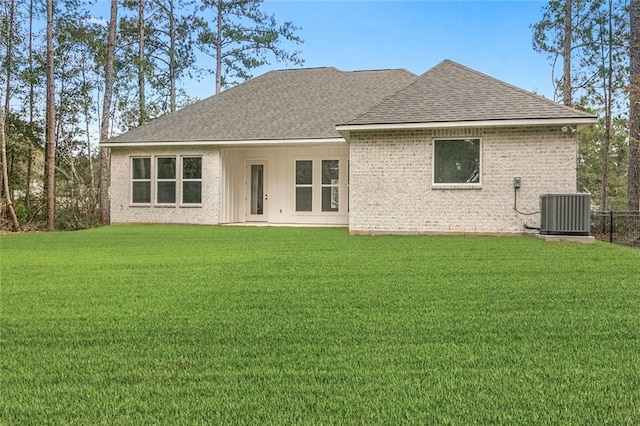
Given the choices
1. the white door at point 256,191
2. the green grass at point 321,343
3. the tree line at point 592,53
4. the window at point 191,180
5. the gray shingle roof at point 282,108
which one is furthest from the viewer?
the tree line at point 592,53

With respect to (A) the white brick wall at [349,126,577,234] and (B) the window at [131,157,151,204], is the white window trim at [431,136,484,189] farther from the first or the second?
(B) the window at [131,157,151,204]

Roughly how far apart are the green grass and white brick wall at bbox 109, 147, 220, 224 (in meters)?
8.71

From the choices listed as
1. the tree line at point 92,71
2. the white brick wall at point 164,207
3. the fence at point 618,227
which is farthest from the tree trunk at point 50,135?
the fence at point 618,227

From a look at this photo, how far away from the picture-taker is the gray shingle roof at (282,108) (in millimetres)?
15430

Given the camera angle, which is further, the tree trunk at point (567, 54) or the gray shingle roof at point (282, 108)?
the tree trunk at point (567, 54)

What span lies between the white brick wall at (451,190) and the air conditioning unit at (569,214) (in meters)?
0.87

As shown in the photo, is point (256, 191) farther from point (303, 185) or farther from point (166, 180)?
point (166, 180)

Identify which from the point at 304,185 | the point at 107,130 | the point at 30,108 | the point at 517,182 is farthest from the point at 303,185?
the point at 30,108

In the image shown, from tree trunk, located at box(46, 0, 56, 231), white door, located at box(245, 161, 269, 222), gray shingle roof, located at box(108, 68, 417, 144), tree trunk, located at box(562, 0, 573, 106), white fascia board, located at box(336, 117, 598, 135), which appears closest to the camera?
white fascia board, located at box(336, 117, 598, 135)

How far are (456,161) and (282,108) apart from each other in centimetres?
768

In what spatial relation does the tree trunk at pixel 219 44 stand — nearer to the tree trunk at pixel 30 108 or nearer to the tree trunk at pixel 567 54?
the tree trunk at pixel 30 108

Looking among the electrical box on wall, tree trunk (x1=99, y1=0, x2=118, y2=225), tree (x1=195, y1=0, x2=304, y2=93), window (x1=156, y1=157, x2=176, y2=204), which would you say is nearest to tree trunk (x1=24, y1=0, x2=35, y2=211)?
tree trunk (x1=99, y1=0, x2=118, y2=225)

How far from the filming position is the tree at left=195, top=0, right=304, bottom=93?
2422 cm

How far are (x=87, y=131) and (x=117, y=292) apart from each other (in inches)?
834
